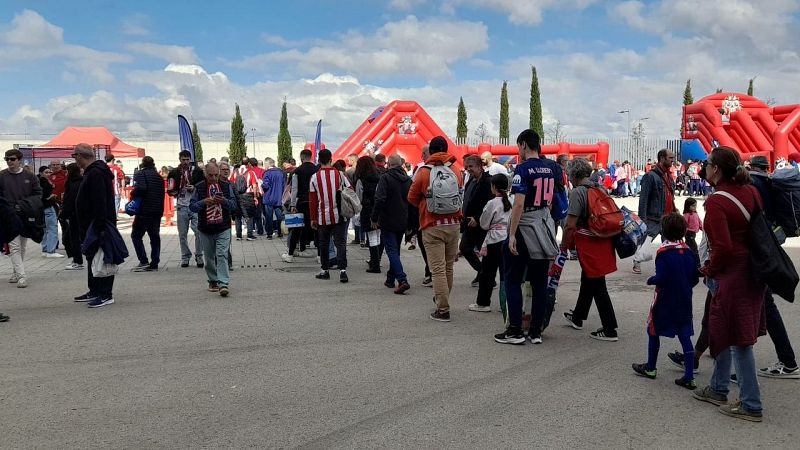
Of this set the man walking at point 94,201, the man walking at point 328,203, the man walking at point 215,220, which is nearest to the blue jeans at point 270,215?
the man walking at point 328,203

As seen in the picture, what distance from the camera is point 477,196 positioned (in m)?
7.81

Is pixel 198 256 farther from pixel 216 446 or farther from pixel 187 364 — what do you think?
pixel 216 446

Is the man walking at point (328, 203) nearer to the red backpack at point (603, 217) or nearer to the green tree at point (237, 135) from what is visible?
the red backpack at point (603, 217)

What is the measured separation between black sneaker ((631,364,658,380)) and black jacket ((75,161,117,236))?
19.1 ft

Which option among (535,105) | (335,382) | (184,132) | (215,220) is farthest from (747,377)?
(535,105)

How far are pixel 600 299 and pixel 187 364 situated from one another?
368 cm

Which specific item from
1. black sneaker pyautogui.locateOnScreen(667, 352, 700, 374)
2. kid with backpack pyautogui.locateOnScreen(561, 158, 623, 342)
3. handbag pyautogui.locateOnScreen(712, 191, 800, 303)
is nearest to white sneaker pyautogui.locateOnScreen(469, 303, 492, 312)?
kid with backpack pyautogui.locateOnScreen(561, 158, 623, 342)

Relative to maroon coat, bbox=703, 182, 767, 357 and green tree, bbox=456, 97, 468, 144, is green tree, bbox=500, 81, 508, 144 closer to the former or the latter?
green tree, bbox=456, 97, 468, 144

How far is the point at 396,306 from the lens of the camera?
7.79 m

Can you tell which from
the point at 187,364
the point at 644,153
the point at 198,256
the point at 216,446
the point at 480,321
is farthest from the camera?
the point at 644,153

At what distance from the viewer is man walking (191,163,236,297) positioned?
27.6 ft

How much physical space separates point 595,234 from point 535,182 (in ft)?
2.57

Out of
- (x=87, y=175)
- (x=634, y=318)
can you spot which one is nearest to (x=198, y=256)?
(x=87, y=175)

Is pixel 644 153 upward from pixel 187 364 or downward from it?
upward
